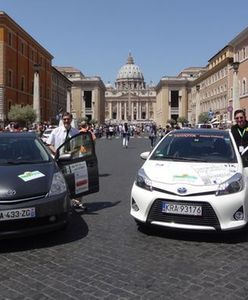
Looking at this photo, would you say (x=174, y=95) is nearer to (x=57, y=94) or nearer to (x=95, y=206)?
(x=57, y=94)

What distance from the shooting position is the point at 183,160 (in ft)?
22.5

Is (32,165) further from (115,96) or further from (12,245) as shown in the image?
(115,96)

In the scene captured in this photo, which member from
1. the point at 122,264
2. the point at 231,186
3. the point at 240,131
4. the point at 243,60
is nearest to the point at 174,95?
the point at 243,60

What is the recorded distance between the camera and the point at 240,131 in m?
8.38

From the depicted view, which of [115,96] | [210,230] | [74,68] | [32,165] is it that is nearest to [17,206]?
[32,165]

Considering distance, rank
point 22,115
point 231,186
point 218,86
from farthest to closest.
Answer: point 218,86 < point 22,115 < point 231,186

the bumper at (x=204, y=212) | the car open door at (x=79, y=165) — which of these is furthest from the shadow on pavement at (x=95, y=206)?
the bumper at (x=204, y=212)

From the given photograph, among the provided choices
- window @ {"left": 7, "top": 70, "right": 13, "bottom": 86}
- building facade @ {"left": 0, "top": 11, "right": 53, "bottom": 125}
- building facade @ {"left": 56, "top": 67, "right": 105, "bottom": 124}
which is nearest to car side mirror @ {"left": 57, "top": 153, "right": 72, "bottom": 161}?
building facade @ {"left": 0, "top": 11, "right": 53, "bottom": 125}

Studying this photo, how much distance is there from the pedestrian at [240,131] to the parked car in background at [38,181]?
2.52m

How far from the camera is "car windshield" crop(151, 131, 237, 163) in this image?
6953 millimetres

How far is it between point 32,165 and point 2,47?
46490 mm

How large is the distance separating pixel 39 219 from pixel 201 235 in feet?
7.06

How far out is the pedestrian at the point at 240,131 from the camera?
27.2ft

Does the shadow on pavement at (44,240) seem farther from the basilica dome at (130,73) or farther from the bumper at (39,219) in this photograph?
the basilica dome at (130,73)
